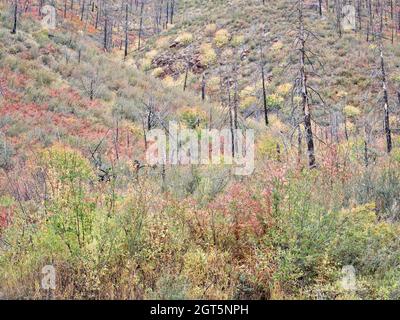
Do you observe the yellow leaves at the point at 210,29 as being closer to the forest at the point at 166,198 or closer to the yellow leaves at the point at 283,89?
the yellow leaves at the point at 283,89

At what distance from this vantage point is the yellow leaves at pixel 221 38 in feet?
150

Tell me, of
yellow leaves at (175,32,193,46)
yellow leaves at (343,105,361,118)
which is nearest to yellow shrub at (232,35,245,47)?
yellow leaves at (175,32,193,46)

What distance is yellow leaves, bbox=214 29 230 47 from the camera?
1799 inches

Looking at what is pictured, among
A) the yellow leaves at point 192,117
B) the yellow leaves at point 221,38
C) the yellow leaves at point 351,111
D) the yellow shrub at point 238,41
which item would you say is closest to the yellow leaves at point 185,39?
the yellow leaves at point 221,38

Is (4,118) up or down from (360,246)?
up

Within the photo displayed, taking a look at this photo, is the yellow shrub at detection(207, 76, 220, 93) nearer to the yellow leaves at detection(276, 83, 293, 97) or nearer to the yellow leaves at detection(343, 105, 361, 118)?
the yellow leaves at detection(276, 83, 293, 97)

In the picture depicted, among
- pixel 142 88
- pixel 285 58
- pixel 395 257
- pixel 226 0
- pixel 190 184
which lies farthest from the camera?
pixel 226 0

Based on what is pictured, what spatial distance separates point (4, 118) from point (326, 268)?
15.9m

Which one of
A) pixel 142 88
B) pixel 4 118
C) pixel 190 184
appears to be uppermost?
pixel 142 88

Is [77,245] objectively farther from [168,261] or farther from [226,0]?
A: [226,0]

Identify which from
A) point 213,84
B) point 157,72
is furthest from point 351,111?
point 157,72

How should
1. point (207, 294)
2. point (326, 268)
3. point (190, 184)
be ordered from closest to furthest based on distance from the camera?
1. point (207, 294)
2. point (326, 268)
3. point (190, 184)

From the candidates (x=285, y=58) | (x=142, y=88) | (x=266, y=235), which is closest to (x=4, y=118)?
(x=142, y=88)

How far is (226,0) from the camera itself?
59781 mm
